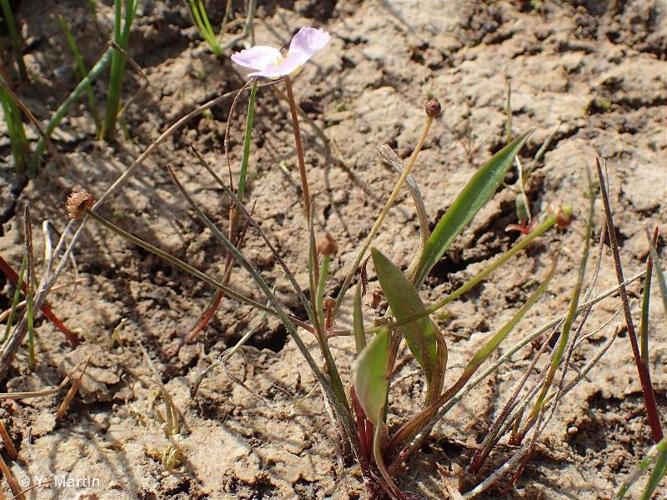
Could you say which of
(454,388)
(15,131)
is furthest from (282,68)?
(15,131)

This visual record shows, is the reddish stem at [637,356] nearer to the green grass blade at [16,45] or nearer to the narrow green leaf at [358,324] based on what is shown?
the narrow green leaf at [358,324]

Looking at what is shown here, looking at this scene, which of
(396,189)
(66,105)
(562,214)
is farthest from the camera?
(66,105)

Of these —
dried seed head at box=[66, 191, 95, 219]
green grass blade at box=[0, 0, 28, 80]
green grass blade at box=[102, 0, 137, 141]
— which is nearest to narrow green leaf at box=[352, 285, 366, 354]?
dried seed head at box=[66, 191, 95, 219]

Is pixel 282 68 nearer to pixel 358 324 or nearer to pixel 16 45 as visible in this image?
pixel 358 324

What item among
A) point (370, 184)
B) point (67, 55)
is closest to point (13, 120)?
point (67, 55)

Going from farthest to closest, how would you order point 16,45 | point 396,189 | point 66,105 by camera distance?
point 16,45
point 66,105
point 396,189

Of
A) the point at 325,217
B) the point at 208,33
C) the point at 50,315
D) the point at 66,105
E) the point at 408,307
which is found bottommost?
the point at 50,315

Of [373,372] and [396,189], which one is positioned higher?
[396,189]

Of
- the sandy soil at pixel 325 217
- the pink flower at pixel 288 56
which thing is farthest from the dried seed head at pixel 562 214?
the sandy soil at pixel 325 217
